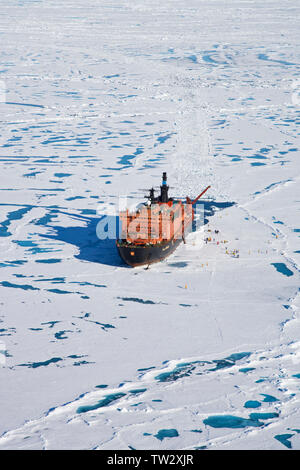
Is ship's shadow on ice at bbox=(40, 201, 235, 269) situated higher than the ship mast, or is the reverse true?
the ship mast

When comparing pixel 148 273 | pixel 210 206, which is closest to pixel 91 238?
pixel 148 273

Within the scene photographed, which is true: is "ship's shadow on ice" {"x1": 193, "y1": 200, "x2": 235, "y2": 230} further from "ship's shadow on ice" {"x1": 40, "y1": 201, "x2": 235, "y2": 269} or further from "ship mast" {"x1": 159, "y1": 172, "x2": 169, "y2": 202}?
"ship mast" {"x1": 159, "y1": 172, "x2": 169, "y2": 202}

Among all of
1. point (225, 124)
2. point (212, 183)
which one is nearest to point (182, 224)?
point (212, 183)

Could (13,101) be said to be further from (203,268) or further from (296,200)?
(203,268)

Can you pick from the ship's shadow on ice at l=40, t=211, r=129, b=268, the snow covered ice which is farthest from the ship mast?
the ship's shadow on ice at l=40, t=211, r=129, b=268

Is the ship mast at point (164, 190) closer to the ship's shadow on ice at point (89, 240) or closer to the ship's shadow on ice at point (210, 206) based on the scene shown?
the ship's shadow on ice at point (89, 240)

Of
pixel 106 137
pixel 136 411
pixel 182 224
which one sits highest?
pixel 106 137

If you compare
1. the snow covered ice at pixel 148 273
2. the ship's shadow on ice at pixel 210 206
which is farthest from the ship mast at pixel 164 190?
the ship's shadow on ice at pixel 210 206

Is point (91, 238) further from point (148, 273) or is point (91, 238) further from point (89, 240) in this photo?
point (148, 273)
